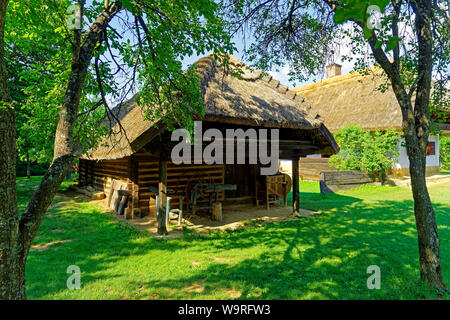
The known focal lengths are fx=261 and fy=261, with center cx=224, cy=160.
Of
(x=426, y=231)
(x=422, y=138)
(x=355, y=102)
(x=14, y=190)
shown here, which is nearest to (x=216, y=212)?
(x=426, y=231)

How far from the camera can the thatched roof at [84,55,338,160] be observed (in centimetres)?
562

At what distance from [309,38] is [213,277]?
16.8 feet

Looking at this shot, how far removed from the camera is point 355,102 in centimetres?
1656

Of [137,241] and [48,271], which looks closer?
[48,271]

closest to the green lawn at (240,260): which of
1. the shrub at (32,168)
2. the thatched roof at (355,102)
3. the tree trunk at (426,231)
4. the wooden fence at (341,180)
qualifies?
the tree trunk at (426,231)

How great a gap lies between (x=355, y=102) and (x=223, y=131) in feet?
42.7

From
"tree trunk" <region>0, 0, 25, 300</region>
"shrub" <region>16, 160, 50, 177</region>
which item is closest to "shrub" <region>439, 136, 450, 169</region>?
"tree trunk" <region>0, 0, 25, 300</region>

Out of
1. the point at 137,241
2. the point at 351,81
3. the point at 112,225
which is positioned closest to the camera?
the point at 137,241

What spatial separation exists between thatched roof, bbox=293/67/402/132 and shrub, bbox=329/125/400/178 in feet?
2.54

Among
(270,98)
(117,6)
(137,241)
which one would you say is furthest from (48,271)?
(270,98)

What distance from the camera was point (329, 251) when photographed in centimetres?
484

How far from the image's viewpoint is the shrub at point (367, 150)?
12.4 m

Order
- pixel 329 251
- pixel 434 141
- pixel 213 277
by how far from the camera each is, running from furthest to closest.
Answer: pixel 434 141, pixel 329 251, pixel 213 277

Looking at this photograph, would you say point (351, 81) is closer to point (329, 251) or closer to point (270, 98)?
point (270, 98)
